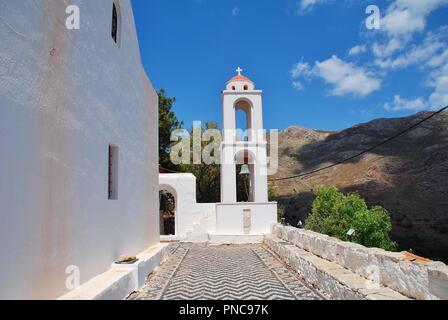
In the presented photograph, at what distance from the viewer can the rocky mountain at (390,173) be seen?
2419cm

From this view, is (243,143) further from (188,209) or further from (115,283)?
(115,283)

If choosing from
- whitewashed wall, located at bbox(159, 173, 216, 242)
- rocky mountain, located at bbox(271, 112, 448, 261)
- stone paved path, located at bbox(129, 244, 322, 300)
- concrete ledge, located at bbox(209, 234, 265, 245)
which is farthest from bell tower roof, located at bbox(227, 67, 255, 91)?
rocky mountain, located at bbox(271, 112, 448, 261)

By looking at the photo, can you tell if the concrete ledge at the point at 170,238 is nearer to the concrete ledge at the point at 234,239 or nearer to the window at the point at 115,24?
the concrete ledge at the point at 234,239

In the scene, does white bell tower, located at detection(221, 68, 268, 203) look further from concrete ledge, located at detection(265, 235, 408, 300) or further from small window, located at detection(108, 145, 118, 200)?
→ small window, located at detection(108, 145, 118, 200)

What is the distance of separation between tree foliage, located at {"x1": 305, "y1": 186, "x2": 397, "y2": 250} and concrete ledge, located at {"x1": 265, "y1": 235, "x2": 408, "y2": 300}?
38.5ft

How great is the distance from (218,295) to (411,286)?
116 inches

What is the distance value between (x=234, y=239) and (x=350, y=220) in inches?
379

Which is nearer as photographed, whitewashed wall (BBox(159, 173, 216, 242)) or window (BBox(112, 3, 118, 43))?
window (BBox(112, 3, 118, 43))

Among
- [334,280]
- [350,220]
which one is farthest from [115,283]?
[350,220]

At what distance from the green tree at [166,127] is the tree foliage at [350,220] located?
33.1 ft

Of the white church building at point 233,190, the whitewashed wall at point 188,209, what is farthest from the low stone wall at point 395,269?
the whitewashed wall at point 188,209

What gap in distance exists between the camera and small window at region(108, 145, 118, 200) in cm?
630
